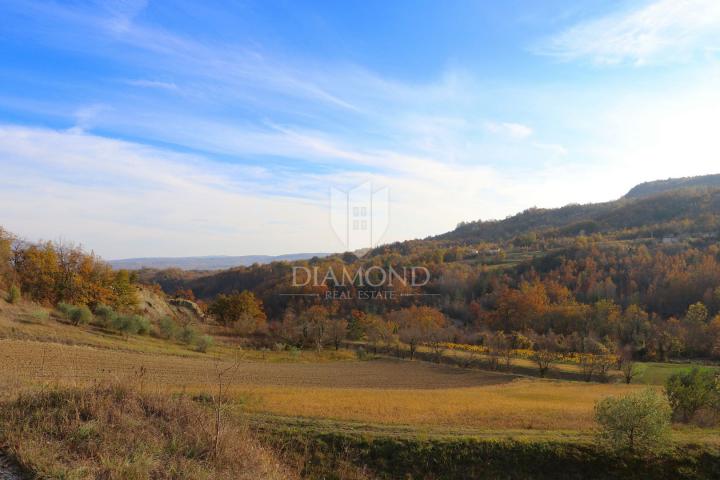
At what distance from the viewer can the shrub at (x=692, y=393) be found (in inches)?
845

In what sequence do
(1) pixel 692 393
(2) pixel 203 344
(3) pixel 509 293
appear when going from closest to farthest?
(1) pixel 692 393 → (2) pixel 203 344 → (3) pixel 509 293

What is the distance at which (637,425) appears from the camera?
15.6 meters

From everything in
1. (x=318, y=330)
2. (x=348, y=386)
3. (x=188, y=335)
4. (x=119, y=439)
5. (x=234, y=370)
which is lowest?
(x=318, y=330)

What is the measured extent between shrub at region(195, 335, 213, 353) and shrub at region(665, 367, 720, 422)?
4310 centimetres

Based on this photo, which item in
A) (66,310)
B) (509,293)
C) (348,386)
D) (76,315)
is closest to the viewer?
(348,386)

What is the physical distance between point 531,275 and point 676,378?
3827 inches

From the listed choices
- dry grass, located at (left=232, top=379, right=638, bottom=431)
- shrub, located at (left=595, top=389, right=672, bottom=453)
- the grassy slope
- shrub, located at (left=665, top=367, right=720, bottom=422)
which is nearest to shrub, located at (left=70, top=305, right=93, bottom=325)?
the grassy slope

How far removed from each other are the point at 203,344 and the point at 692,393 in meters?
45.5

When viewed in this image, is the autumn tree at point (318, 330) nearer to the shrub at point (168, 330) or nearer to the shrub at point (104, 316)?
the shrub at point (168, 330)

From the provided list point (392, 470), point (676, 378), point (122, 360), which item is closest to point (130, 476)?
point (392, 470)

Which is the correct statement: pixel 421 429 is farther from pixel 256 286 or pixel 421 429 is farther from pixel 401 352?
pixel 256 286

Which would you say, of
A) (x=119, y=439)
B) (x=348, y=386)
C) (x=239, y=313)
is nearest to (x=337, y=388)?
(x=348, y=386)

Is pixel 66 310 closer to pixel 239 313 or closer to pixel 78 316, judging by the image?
pixel 78 316

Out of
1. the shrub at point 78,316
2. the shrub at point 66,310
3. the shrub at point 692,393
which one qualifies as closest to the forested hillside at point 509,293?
the shrub at point 66,310
